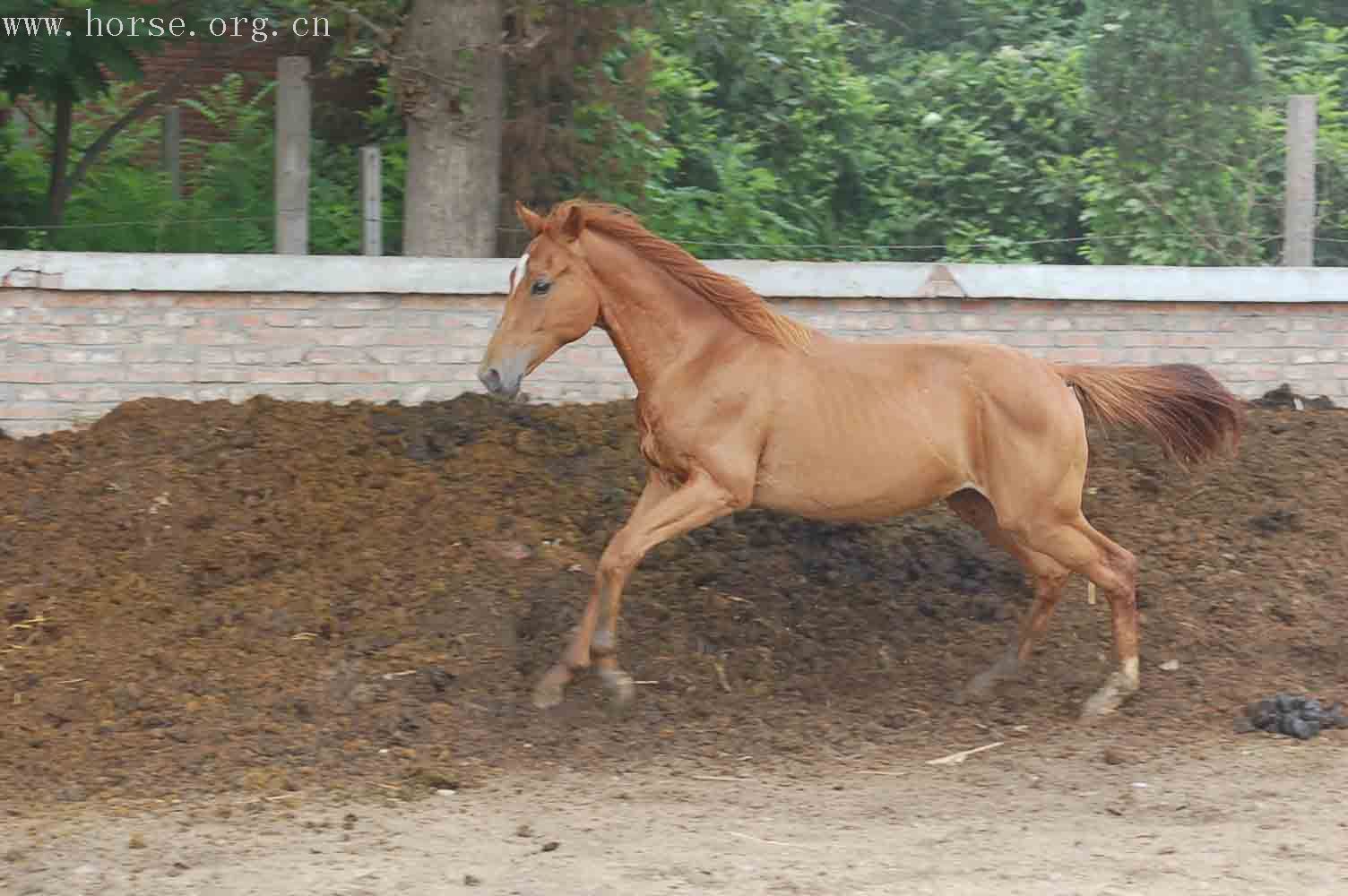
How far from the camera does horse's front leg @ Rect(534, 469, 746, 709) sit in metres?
6.44

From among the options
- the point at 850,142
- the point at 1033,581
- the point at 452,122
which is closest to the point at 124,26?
the point at 452,122

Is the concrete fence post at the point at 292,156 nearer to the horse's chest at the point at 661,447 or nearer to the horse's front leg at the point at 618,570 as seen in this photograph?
the horse's chest at the point at 661,447

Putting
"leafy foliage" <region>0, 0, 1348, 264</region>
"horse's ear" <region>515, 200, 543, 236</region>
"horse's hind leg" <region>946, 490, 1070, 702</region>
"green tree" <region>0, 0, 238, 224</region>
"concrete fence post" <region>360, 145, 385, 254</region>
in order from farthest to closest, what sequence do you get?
"leafy foliage" <region>0, 0, 1348, 264</region> < "concrete fence post" <region>360, 145, 385, 254</region> < "green tree" <region>0, 0, 238, 224</region> < "horse's hind leg" <region>946, 490, 1070, 702</region> < "horse's ear" <region>515, 200, 543, 236</region>

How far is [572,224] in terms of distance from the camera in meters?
6.53

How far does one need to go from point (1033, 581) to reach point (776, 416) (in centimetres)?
150

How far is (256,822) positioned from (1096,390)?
4013 millimetres

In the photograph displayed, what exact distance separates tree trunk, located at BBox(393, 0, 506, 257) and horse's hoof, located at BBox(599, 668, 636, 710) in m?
3.49

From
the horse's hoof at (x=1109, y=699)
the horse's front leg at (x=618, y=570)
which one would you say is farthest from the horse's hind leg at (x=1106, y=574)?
the horse's front leg at (x=618, y=570)

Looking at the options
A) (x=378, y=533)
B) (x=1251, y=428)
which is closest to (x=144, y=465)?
(x=378, y=533)

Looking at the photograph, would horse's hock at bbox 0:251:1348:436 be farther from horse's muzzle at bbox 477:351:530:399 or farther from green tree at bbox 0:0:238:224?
horse's muzzle at bbox 477:351:530:399

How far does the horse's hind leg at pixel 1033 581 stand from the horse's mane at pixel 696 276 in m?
1.15

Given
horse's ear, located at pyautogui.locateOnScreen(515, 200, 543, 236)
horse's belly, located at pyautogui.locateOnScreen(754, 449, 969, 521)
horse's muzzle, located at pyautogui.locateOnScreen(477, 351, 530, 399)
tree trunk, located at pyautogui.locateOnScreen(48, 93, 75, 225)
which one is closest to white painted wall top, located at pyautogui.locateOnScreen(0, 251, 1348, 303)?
tree trunk, located at pyautogui.locateOnScreen(48, 93, 75, 225)

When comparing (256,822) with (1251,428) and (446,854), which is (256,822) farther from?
(1251,428)

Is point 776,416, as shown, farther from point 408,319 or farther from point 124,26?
point 124,26
